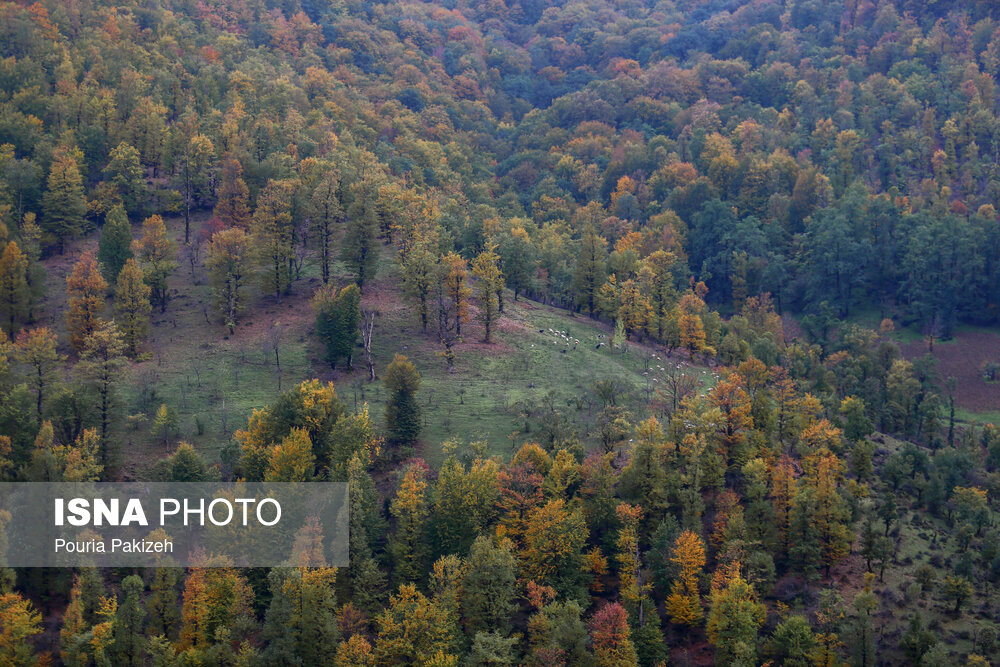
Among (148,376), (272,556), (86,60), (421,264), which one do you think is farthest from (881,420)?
(86,60)

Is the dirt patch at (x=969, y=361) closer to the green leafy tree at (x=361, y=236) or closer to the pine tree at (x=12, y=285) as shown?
the green leafy tree at (x=361, y=236)

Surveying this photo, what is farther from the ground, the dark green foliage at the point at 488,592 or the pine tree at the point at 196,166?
the pine tree at the point at 196,166

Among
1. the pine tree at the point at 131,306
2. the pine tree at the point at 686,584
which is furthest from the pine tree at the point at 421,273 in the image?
the pine tree at the point at 686,584

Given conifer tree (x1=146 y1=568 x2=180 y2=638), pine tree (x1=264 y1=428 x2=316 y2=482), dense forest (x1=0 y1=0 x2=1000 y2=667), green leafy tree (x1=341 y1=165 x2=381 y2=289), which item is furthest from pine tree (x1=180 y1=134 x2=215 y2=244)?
conifer tree (x1=146 y1=568 x2=180 y2=638)

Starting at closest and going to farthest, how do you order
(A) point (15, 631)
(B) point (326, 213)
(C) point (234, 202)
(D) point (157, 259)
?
1. (A) point (15, 631)
2. (D) point (157, 259)
3. (B) point (326, 213)
4. (C) point (234, 202)

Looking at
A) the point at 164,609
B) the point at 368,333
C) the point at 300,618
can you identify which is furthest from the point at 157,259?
the point at 300,618

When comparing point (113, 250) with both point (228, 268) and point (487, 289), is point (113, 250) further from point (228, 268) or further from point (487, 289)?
point (487, 289)

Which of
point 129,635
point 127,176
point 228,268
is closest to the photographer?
point 129,635

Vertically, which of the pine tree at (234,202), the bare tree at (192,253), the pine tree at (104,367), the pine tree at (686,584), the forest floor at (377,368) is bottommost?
Result: the pine tree at (686,584)
